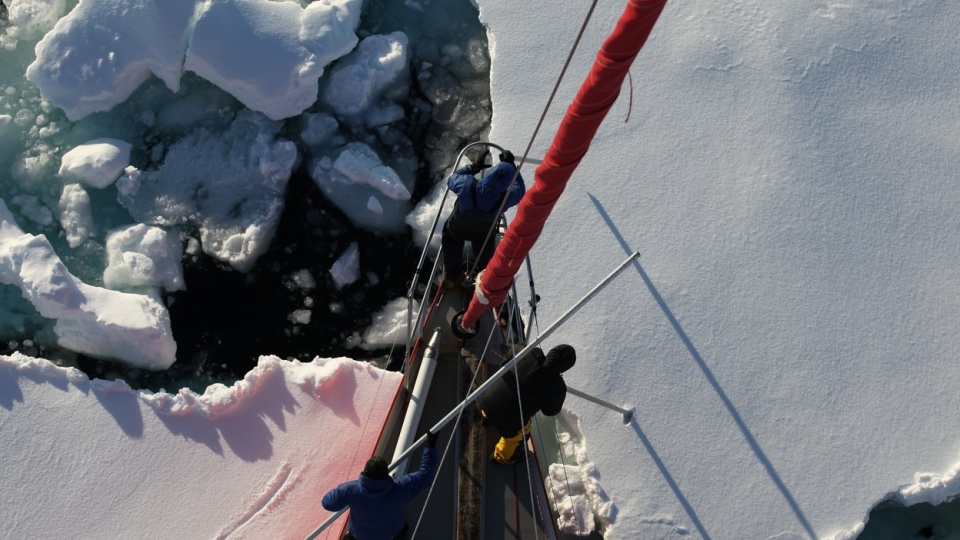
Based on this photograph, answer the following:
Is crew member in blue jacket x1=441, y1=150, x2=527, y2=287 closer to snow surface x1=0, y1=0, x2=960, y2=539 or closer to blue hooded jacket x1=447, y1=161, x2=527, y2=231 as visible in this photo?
blue hooded jacket x1=447, y1=161, x2=527, y2=231

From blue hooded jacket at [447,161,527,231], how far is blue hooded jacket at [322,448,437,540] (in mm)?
1151

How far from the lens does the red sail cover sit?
182 cm

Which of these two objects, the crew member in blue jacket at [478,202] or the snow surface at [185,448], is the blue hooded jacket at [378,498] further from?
A: the crew member in blue jacket at [478,202]

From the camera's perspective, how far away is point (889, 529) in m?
3.98

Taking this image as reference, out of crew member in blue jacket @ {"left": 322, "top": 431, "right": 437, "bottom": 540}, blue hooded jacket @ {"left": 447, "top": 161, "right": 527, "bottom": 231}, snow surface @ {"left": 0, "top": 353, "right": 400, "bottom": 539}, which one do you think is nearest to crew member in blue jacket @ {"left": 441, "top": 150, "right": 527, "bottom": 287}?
blue hooded jacket @ {"left": 447, "top": 161, "right": 527, "bottom": 231}

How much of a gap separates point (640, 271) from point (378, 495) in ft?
6.99

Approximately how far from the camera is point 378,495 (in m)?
2.93

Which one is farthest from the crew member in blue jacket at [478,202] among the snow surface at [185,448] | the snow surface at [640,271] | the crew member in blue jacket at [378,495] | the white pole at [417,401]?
the crew member in blue jacket at [378,495]

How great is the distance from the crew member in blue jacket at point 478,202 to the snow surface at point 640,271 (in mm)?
645

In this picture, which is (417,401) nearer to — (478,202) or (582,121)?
(478,202)

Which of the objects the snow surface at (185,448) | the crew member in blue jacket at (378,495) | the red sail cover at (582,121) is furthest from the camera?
the snow surface at (185,448)

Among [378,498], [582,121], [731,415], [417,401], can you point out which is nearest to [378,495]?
[378,498]

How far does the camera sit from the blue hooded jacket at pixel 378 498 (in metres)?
2.93

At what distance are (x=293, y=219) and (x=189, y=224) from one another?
0.61m
